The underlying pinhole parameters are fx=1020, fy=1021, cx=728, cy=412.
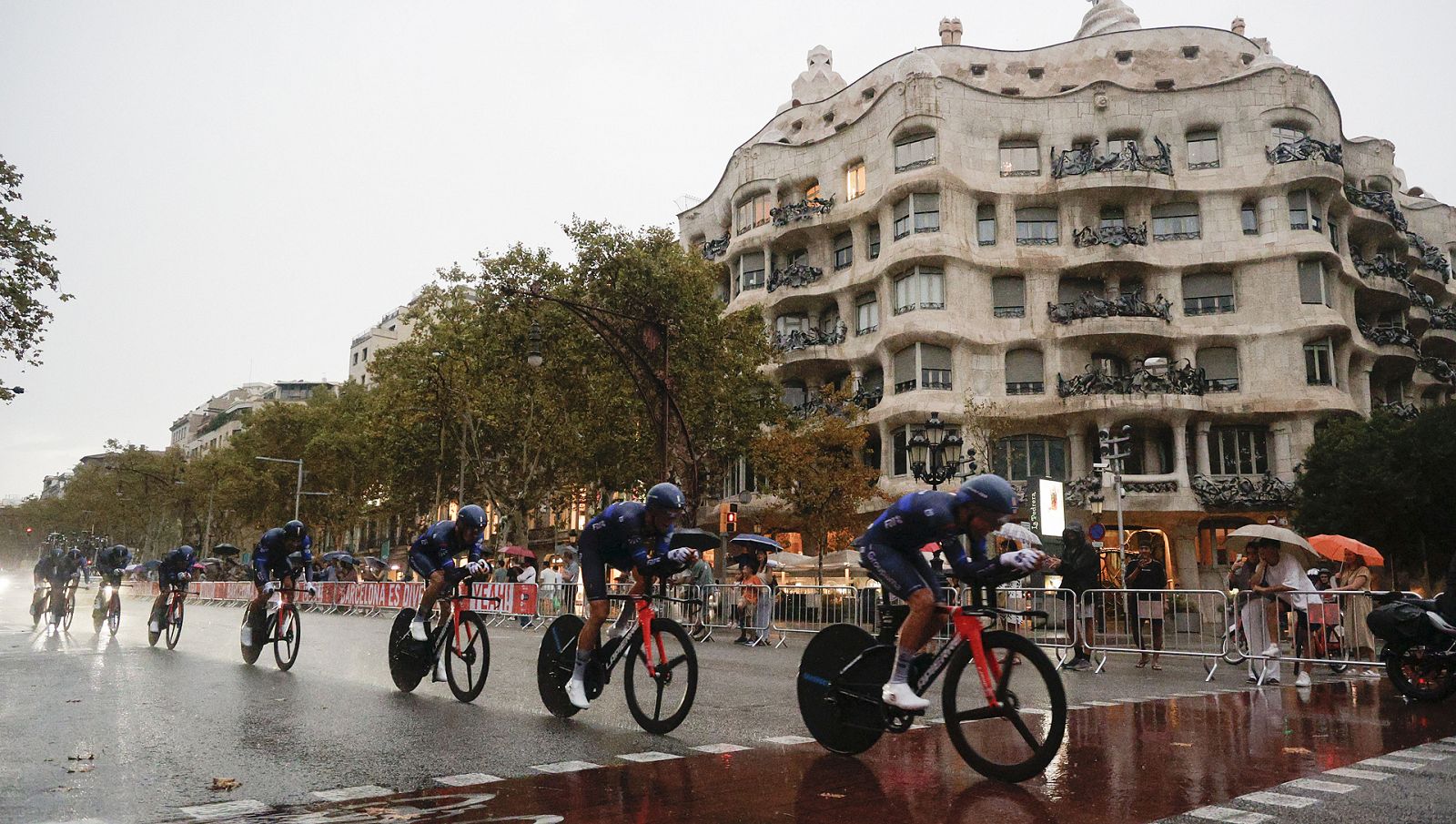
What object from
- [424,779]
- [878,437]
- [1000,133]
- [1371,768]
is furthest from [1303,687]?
[1000,133]

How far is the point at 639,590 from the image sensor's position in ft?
23.6

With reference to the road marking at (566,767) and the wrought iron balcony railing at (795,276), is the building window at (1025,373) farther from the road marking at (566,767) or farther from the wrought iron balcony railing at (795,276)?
the road marking at (566,767)

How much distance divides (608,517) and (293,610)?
6115 mm

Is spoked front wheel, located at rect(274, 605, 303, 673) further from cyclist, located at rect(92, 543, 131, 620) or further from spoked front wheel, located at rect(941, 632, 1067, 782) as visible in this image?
spoked front wheel, located at rect(941, 632, 1067, 782)

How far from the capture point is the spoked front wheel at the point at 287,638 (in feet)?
36.9

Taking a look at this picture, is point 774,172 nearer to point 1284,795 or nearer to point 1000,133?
point 1000,133

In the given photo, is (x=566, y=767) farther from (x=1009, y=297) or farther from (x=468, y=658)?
(x=1009, y=297)

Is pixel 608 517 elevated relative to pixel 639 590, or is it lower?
elevated

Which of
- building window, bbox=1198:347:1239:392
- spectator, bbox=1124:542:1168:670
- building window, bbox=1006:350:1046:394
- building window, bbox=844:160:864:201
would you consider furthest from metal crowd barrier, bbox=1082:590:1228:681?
building window, bbox=844:160:864:201

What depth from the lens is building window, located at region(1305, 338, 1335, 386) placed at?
125 ft

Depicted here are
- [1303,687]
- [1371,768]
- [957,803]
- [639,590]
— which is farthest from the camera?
[1303,687]

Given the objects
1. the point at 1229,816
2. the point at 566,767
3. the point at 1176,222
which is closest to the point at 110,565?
the point at 566,767

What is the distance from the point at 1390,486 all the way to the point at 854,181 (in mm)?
23020

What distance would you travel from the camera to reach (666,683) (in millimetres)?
6918
